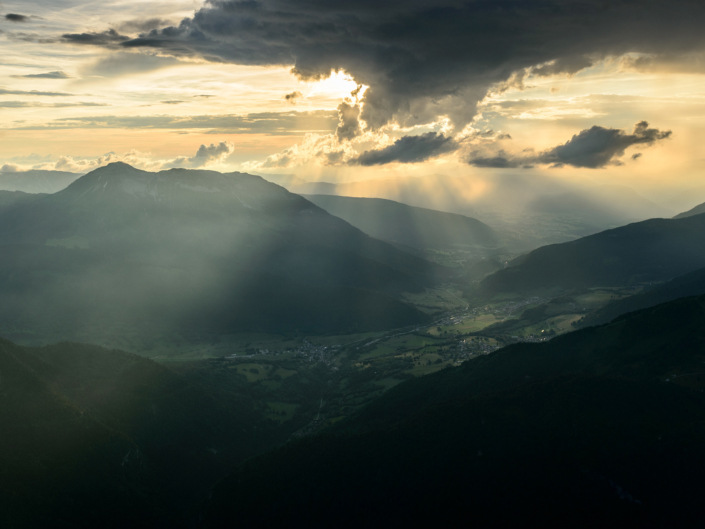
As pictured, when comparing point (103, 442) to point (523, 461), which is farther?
point (103, 442)

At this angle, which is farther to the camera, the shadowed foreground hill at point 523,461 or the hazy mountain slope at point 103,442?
the hazy mountain slope at point 103,442

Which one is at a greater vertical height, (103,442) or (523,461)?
(523,461)

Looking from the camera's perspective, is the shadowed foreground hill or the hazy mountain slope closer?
the shadowed foreground hill

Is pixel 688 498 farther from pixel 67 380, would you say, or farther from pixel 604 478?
pixel 67 380
